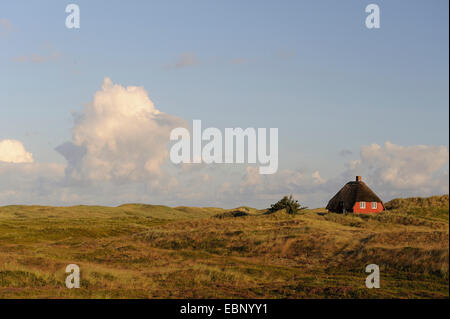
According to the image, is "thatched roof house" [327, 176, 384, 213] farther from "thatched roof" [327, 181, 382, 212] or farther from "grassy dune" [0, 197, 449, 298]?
"grassy dune" [0, 197, 449, 298]

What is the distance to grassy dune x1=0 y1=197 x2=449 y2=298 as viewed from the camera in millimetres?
26969

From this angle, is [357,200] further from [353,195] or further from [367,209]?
[367,209]

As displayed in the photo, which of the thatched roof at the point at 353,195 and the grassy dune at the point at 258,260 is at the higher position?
the thatched roof at the point at 353,195

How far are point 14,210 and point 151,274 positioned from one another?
12712cm

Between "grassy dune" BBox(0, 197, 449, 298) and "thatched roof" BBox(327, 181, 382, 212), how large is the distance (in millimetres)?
6846

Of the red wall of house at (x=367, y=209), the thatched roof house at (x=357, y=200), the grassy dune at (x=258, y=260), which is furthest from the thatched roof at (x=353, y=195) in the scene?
the grassy dune at (x=258, y=260)

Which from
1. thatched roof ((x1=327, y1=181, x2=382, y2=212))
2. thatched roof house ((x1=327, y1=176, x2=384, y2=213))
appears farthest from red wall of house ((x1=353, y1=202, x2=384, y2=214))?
thatched roof ((x1=327, y1=181, x2=382, y2=212))

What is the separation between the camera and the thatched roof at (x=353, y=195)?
67125 millimetres

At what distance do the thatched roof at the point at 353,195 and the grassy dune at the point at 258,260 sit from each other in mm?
6846

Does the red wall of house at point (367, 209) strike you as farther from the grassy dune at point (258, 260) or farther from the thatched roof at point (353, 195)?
the grassy dune at point (258, 260)

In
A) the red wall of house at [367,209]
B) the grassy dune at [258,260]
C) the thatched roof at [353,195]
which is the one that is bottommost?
the grassy dune at [258,260]
